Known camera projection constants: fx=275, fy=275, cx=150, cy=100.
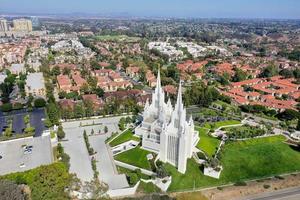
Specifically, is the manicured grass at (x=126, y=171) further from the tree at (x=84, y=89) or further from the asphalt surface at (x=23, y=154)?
the tree at (x=84, y=89)

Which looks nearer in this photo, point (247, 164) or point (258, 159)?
point (247, 164)

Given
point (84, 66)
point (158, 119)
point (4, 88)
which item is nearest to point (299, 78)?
point (158, 119)

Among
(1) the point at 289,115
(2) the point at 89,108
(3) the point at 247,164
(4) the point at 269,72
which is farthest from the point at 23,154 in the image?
(4) the point at 269,72

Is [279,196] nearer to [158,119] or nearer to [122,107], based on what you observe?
[158,119]

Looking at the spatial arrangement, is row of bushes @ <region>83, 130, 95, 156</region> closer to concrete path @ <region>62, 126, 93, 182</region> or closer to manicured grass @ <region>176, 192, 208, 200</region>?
concrete path @ <region>62, 126, 93, 182</region>

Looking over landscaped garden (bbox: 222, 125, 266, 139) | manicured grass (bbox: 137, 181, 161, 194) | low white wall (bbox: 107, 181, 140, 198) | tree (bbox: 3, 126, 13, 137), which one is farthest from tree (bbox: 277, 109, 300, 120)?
tree (bbox: 3, 126, 13, 137)

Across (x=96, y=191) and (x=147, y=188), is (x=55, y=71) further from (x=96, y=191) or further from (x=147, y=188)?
(x=96, y=191)

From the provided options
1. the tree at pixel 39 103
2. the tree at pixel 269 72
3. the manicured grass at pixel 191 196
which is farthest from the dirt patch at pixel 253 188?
the tree at pixel 269 72
